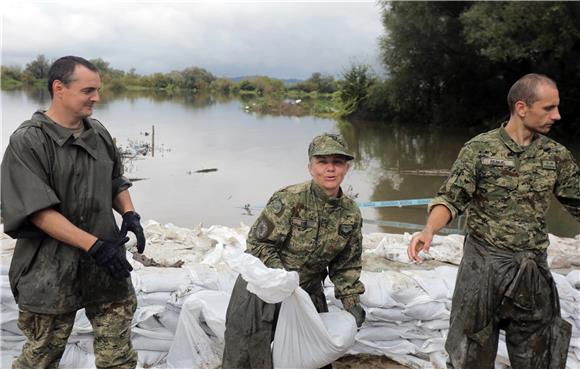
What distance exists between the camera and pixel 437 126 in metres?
23.0

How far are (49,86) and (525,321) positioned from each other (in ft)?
7.53

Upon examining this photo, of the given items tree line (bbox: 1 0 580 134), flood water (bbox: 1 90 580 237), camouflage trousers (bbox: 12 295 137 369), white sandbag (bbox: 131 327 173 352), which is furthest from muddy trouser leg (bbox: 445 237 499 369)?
tree line (bbox: 1 0 580 134)

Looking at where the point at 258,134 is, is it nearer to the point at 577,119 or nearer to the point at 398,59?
the point at 398,59

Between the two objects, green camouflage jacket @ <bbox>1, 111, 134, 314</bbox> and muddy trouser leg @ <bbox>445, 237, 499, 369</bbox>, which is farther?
muddy trouser leg @ <bbox>445, 237, 499, 369</bbox>

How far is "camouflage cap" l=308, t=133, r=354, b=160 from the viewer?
93.7 inches

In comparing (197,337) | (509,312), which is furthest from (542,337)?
(197,337)

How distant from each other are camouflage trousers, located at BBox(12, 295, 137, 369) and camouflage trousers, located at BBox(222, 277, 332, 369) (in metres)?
0.46

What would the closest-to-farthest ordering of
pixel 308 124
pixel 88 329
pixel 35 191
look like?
pixel 35 191 → pixel 88 329 → pixel 308 124

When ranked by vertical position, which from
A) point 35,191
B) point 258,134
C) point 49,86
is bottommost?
point 258,134

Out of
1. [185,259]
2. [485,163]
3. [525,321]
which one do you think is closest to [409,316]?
[525,321]

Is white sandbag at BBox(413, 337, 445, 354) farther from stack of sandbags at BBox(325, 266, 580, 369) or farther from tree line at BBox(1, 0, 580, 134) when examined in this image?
tree line at BBox(1, 0, 580, 134)

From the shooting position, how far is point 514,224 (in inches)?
96.7

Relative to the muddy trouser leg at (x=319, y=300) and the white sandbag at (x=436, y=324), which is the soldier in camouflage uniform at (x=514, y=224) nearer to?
the muddy trouser leg at (x=319, y=300)

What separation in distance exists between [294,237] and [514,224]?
0.98 meters
